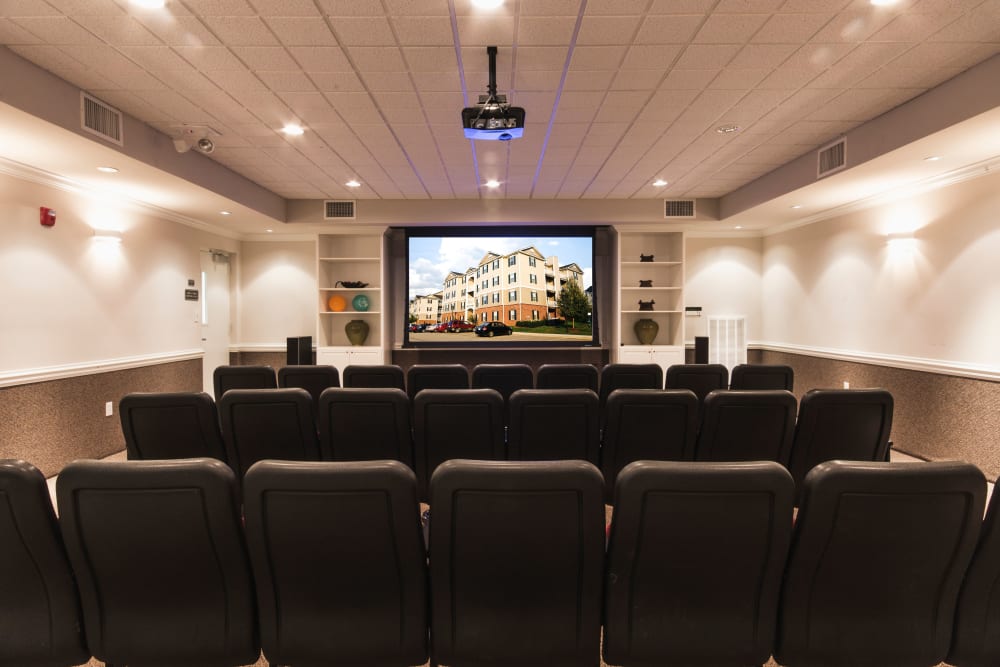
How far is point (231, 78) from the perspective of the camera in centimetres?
337

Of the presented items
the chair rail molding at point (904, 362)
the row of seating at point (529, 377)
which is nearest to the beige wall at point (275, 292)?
the row of seating at point (529, 377)

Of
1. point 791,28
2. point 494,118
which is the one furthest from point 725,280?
point 494,118

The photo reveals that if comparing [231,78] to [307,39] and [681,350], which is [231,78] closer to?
[307,39]

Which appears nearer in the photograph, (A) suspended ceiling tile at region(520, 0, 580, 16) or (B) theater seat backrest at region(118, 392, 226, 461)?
(B) theater seat backrest at region(118, 392, 226, 461)

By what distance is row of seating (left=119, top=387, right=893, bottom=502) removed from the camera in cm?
248

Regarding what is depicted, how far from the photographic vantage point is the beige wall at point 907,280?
13.9ft

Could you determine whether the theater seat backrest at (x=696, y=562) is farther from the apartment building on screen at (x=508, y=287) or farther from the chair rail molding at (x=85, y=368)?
the apartment building on screen at (x=508, y=287)

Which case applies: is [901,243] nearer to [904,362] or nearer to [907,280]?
[907,280]

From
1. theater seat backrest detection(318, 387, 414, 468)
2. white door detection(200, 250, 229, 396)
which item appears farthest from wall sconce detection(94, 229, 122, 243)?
theater seat backrest detection(318, 387, 414, 468)

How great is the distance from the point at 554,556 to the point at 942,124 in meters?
4.09

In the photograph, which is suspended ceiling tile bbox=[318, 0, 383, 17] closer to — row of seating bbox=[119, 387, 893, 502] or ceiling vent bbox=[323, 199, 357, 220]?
row of seating bbox=[119, 387, 893, 502]

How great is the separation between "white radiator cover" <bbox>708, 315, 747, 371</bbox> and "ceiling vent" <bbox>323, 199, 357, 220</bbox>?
548cm

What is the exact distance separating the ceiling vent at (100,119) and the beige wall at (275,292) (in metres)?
4.07

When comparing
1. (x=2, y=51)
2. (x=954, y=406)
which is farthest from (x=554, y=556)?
(x=954, y=406)
